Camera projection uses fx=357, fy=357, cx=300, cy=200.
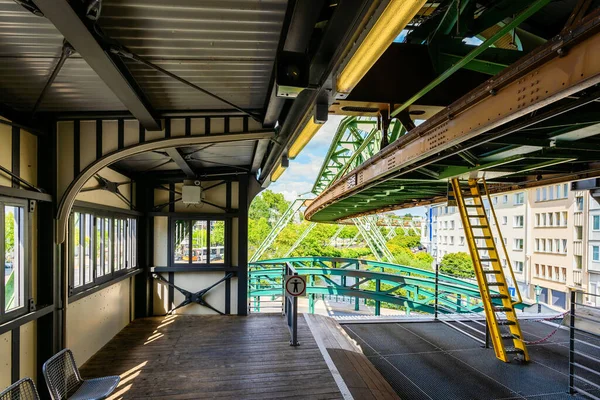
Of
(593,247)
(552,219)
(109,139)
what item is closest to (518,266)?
(552,219)

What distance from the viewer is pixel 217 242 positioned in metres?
8.02

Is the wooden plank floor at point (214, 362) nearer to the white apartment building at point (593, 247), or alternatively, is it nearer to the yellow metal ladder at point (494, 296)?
the yellow metal ladder at point (494, 296)

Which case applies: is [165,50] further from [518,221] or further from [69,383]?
[518,221]

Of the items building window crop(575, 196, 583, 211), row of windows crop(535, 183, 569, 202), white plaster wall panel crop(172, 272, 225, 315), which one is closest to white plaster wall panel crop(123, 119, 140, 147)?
white plaster wall panel crop(172, 272, 225, 315)

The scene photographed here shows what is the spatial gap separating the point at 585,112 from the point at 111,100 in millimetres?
4324

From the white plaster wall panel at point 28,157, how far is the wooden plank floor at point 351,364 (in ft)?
13.9

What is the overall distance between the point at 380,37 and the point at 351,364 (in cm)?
436

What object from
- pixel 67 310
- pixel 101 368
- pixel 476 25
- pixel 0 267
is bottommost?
pixel 101 368

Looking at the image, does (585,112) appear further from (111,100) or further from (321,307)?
(321,307)

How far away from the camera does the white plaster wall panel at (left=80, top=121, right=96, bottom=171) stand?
421cm

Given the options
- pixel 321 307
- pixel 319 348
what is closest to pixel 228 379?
pixel 319 348

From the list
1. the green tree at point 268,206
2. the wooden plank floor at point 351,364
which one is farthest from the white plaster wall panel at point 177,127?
the green tree at point 268,206

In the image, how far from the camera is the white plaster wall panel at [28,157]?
12.3 ft

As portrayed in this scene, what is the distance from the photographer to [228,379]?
449 centimetres
